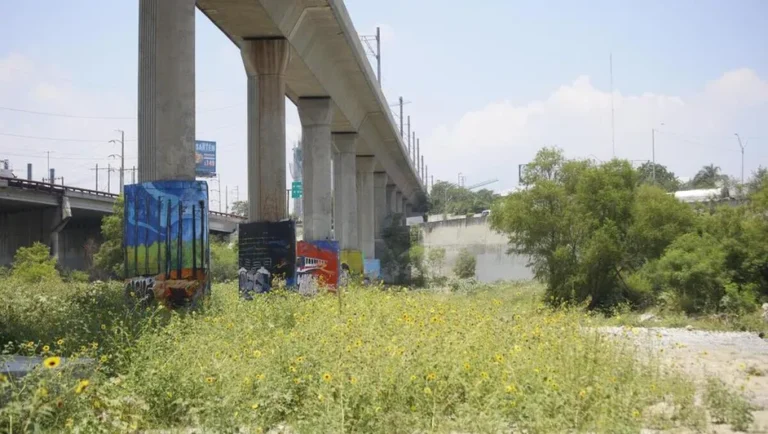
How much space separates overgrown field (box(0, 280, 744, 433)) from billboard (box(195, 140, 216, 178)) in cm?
10614

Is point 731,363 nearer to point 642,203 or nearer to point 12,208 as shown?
point 642,203

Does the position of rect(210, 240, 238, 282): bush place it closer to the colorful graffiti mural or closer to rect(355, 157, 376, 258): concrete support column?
rect(355, 157, 376, 258): concrete support column

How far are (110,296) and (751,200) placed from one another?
26684 millimetres

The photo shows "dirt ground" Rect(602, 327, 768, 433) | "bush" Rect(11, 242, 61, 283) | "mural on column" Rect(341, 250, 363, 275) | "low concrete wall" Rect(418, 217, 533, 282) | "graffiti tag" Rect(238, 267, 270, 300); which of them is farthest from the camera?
"low concrete wall" Rect(418, 217, 533, 282)

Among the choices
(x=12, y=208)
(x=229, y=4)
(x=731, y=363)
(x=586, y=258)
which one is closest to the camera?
(x=731, y=363)

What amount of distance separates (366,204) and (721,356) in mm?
41815

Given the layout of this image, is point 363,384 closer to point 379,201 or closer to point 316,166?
point 316,166

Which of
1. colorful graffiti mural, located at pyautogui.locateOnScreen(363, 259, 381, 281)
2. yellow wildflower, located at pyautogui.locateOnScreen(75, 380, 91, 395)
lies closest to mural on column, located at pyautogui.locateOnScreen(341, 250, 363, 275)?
colorful graffiti mural, located at pyautogui.locateOnScreen(363, 259, 381, 281)

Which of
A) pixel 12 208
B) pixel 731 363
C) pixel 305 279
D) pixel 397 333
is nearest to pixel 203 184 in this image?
pixel 397 333

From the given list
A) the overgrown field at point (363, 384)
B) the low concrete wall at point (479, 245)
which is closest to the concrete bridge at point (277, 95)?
the overgrown field at point (363, 384)

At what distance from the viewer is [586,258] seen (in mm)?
37562

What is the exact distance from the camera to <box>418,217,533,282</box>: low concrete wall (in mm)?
62844

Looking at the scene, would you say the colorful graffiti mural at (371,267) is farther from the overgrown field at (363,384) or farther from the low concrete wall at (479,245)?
the overgrown field at (363,384)

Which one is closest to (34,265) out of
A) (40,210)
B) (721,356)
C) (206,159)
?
(40,210)
